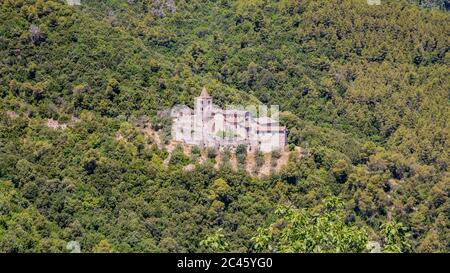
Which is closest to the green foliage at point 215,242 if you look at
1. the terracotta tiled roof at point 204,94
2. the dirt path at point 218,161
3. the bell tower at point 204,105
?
the dirt path at point 218,161

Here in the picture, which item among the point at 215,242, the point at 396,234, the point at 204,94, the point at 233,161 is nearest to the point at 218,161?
the point at 233,161

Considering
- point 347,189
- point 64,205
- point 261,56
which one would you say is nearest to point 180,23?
point 261,56

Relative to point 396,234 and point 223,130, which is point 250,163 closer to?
point 223,130

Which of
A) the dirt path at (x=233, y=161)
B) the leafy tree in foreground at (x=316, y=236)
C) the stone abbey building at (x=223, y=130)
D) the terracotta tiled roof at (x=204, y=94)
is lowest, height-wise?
the dirt path at (x=233, y=161)

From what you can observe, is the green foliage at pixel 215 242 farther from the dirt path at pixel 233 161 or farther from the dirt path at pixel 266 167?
the dirt path at pixel 266 167

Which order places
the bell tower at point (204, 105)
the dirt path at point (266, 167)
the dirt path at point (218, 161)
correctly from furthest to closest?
the bell tower at point (204, 105)
the dirt path at point (266, 167)
the dirt path at point (218, 161)
